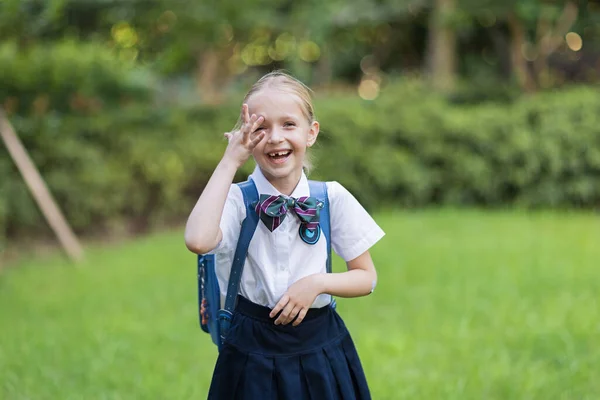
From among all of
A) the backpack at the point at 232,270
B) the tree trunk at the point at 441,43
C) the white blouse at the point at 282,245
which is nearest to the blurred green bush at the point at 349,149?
the tree trunk at the point at 441,43

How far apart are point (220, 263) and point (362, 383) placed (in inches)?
21.0

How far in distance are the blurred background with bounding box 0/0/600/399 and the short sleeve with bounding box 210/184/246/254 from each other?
1860 millimetres

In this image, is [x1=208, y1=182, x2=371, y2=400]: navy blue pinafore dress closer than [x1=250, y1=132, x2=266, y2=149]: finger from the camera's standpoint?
No

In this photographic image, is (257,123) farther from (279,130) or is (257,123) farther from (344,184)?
(344,184)

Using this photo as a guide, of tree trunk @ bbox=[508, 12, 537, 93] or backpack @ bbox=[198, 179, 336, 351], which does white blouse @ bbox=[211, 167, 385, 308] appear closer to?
backpack @ bbox=[198, 179, 336, 351]

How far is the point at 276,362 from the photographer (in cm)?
190

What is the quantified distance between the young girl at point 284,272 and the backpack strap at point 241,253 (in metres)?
0.02

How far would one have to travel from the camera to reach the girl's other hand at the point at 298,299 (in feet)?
5.99

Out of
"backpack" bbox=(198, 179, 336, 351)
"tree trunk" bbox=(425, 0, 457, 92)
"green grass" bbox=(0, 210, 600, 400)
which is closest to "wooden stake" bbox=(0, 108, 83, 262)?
"green grass" bbox=(0, 210, 600, 400)

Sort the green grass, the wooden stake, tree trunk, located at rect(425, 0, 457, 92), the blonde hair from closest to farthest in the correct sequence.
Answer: the blonde hair → the green grass → the wooden stake → tree trunk, located at rect(425, 0, 457, 92)

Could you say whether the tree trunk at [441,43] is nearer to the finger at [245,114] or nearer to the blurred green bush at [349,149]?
the blurred green bush at [349,149]

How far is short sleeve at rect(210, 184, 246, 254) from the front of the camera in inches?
74.8

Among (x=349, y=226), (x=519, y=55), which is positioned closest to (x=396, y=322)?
(x=349, y=226)

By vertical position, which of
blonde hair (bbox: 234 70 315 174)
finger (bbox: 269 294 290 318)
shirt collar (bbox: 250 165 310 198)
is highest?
blonde hair (bbox: 234 70 315 174)
